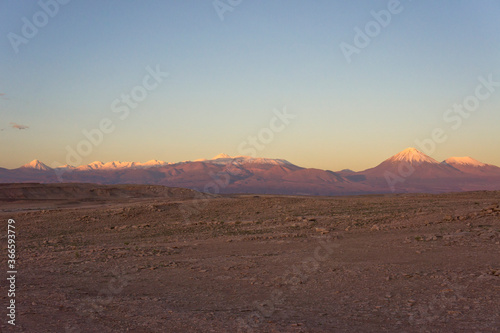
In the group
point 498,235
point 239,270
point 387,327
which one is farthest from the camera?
point 498,235

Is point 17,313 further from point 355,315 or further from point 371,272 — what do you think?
point 371,272

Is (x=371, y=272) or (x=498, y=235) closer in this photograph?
(x=371, y=272)

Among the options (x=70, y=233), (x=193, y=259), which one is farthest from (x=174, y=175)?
(x=193, y=259)

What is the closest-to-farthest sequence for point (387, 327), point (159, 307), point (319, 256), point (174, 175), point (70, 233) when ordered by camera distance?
1. point (387, 327)
2. point (159, 307)
3. point (319, 256)
4. point (70, 233)
5. point (174, 175)

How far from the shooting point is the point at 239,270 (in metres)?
11.0

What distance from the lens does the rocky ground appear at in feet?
22.7

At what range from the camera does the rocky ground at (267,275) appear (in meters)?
6.91

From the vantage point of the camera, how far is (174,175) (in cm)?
13250

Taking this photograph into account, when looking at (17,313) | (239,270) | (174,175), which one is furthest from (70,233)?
(174,175)

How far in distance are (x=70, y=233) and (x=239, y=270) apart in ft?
39.3

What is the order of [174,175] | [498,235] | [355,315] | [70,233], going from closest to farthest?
[355,315] < [498,235] < [70,233] < [174,175]

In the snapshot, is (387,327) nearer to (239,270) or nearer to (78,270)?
(239,270)

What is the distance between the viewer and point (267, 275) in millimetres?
10312

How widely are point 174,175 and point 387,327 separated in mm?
128550
